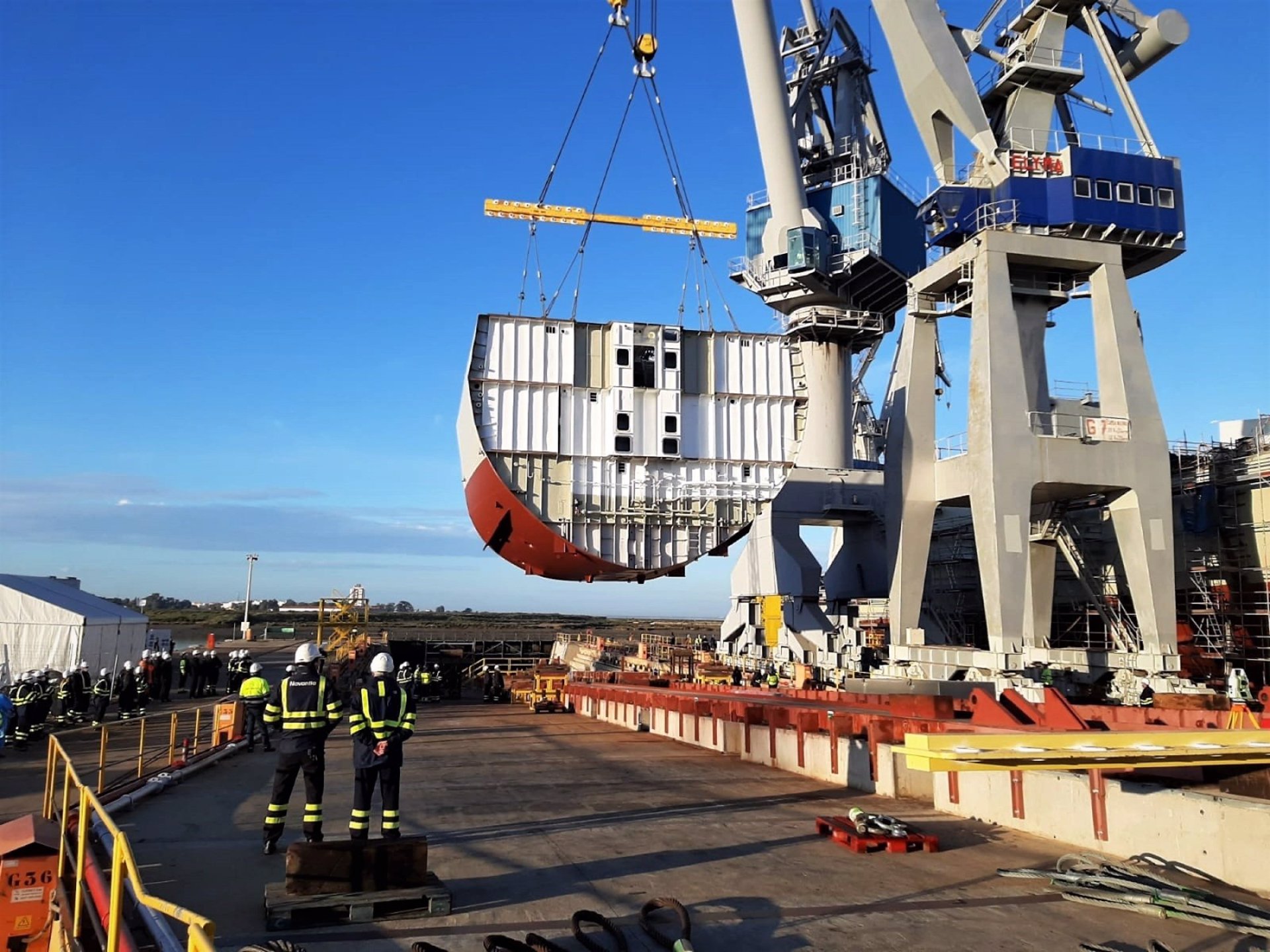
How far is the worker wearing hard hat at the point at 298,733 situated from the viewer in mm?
7977

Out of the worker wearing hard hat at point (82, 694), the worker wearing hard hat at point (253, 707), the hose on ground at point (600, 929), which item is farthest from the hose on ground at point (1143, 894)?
the worker wearing hard hat at point (82, 694)

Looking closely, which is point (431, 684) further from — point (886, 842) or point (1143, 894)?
point (1143, 894)

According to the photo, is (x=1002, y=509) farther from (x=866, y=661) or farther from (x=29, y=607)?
(x=29, y=607)

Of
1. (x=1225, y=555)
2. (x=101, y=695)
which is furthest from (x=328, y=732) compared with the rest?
(x=1225, y=555)

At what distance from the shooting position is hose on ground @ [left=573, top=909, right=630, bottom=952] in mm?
5250

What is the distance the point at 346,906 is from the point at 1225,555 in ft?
102

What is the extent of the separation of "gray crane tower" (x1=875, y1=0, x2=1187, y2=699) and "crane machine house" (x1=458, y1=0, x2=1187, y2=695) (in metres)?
0.06

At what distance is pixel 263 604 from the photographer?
198 m

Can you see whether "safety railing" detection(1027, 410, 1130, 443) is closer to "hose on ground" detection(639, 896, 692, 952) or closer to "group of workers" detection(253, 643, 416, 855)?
"group of workers" detection(253, 643, 416, 855)

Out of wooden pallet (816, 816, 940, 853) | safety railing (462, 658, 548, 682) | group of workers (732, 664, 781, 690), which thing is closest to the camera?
wooden pallet (816, 816, 940, 853)

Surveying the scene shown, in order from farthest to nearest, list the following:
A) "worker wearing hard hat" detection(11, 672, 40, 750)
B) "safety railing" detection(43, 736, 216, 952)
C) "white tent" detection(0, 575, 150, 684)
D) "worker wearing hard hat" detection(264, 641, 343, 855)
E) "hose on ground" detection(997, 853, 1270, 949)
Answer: "white tent" detection(0, 575, 150, 684) → "worker wearing hard hat" detection(11, 672, 40, 750) → "worker wearing hard hat" detection(264, 641, 343, 855) → "hose on ground" detection(997, 853, 1270, 949) → "safety railing" detection(43, 736, 216, 952)

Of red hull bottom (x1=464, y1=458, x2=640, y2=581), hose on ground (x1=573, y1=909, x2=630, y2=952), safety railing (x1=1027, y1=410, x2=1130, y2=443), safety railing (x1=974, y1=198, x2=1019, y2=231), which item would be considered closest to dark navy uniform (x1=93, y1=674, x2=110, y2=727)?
red hull bottom (x1=464, y1=458, x2=640, y2=581)

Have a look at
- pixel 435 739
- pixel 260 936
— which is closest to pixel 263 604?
pixel 435 739

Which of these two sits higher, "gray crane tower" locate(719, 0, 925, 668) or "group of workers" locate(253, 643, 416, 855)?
"gray crane tower" locate(719, 0, 925, 668)
